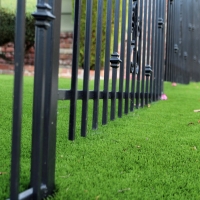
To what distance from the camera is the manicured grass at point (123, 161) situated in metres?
1.25

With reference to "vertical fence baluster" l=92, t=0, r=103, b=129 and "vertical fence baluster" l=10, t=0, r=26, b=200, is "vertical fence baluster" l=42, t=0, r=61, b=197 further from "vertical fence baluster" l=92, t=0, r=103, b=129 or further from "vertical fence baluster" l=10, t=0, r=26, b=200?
"vertical fence baluster" l=92, t=0, r=103, b=129

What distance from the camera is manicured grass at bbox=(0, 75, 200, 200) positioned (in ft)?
4.09

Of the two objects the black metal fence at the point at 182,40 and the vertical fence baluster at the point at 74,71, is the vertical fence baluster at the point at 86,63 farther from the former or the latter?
the black metal fence at the point at 182,40

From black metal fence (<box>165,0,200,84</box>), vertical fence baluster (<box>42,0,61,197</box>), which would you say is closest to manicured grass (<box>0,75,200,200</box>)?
vertical fence baluster (<box>42,0,61,197</box>)

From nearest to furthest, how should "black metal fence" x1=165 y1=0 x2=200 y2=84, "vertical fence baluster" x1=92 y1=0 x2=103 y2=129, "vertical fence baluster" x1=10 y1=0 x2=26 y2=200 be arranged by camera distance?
1. "vertical fence baluster" x1=10 y1=0 x2=26 y2=200
2. "vertical fence baluster" x1=92 y1=0 x2=103 y2=129
3. "black metal fence" x1=165 y1=0 x2=200 y2=84

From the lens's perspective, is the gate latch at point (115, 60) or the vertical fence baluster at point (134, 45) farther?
the vertical fence baluster at point (134, 45)

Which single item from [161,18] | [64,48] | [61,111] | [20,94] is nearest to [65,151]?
[20,94]

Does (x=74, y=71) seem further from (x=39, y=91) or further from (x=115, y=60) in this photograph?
(x=39, y=91)

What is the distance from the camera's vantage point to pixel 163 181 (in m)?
1.36

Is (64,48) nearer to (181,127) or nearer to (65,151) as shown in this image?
(181,127)

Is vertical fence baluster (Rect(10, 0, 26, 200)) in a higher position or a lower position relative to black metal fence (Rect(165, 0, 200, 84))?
lower

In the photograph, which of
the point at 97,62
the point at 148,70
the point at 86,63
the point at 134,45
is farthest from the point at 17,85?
the point at 148,70

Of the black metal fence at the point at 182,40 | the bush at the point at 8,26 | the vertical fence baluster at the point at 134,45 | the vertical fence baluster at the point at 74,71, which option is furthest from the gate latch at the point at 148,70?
the bush at the point at 8,26

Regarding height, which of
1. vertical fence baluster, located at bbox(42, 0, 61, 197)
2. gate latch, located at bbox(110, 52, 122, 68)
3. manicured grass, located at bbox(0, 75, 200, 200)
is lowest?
manicured grass, located at bbox(0, 75, 200, 200)
